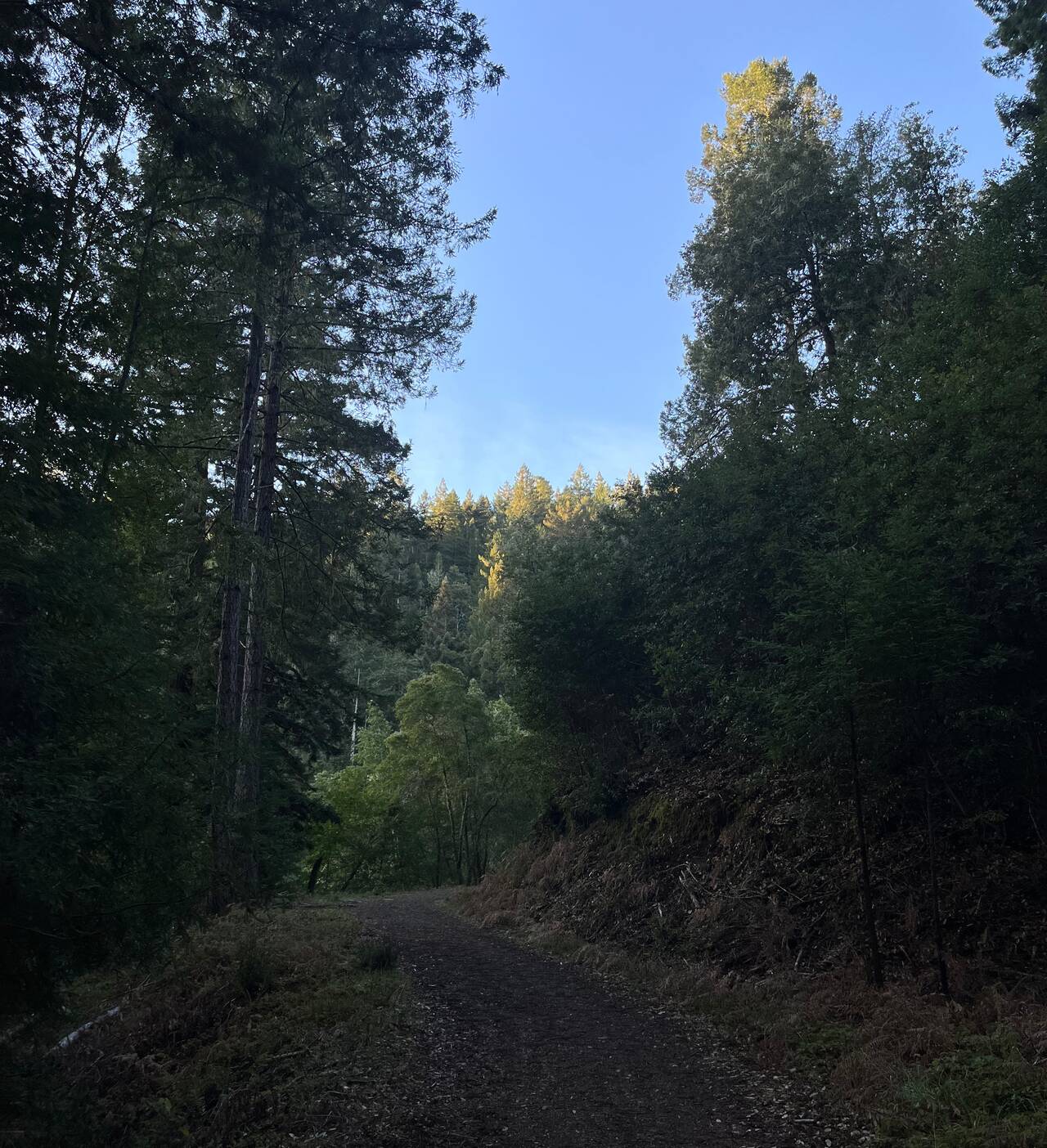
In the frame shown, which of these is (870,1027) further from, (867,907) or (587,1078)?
(587,1078)

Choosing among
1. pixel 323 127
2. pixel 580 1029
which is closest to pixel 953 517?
pixel 580 1029

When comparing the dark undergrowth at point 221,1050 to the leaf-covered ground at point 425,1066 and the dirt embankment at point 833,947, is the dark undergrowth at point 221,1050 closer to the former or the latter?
the leaf-covered ground at point 425,1066

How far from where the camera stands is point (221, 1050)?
888 cm

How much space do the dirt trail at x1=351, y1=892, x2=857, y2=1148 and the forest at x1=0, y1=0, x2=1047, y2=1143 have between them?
2416 millimetres

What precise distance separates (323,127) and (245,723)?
10837 mm

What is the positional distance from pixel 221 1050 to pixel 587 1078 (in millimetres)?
4352

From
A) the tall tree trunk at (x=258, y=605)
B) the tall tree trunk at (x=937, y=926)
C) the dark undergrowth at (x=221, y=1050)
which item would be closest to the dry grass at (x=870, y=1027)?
the tall tree trunk at (x=937, y=926)

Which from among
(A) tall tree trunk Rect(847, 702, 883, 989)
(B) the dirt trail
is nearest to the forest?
(A) tall tree trunk Rect(847, 702, 883, 989)

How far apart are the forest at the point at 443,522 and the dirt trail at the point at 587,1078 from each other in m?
2.42

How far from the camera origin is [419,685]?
34719 mm

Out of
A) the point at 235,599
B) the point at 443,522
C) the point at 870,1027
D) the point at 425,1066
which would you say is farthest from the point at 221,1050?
the point at 443,522

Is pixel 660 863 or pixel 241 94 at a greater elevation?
A: pixel 241 94

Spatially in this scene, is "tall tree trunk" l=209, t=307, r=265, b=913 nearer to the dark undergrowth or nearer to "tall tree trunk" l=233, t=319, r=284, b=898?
"tall tree trunk" l=233, t=319, r=284, b=898

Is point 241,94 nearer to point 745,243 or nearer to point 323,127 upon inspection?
point 323,127
